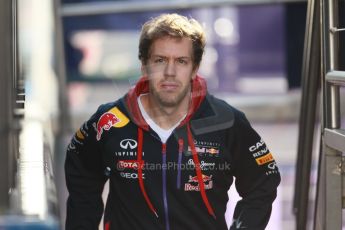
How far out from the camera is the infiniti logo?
2.82 meters

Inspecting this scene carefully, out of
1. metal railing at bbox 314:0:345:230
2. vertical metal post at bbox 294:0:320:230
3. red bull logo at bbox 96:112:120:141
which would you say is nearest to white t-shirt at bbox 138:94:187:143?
red bull logo at bbox 96:112:120:141

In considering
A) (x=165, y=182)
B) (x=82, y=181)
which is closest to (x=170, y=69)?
(x=165, y=182)

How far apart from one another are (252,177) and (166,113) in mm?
366

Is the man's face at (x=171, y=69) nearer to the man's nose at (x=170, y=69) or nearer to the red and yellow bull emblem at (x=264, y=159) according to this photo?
the man's nose at (x=170, y=69)

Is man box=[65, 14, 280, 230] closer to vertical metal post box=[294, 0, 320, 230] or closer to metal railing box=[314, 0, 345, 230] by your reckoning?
metal railing box=[314, 0, 345, 230]

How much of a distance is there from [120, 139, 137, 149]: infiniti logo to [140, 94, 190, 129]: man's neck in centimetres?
10

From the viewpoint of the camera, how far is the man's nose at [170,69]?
9.31 ft

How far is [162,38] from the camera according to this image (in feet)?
9.34

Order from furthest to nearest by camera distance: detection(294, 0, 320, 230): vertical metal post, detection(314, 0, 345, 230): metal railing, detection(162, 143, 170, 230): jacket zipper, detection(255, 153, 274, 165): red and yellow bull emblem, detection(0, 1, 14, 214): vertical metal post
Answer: detection(294, 0, 320, 230): vertical metal post
detection(314, 0, 345, 230): metal railing
detection(255, 153, 274, 165): red and yellow bull emblem
detection(162, 143, 170, 230): jacket zipper
detection(0, 1, 14, 214): vertical metal post

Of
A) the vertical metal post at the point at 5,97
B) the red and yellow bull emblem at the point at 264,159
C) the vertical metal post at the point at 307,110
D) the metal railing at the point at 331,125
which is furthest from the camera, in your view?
the vertical metal post at the point at 307,110

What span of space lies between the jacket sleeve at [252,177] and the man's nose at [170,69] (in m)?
0.26

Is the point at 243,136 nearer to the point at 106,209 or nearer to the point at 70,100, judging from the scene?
the point at 106,209

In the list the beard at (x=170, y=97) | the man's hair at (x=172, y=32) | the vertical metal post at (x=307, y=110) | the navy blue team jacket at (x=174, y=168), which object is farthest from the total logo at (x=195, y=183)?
the vertical metal post at (x=307, y=110)

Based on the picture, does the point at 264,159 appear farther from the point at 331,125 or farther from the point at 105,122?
the point at 105,122
